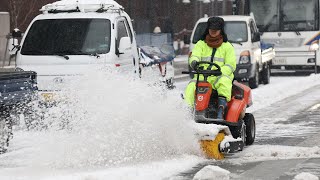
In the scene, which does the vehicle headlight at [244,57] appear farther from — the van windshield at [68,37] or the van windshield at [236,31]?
the van windshield at [68,37]

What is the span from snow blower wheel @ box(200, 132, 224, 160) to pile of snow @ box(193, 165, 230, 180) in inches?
52.6

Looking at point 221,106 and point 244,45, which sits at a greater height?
point 221,106

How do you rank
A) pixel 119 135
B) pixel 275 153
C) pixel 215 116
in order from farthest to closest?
pixel 215 116
pixel 275 153
pixel 119 135

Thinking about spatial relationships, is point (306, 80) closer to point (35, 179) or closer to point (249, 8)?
point (249, 8)

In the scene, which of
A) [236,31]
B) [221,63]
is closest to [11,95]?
[221,63]

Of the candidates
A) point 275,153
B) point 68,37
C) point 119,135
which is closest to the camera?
point 119,135

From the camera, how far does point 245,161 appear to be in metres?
10.0

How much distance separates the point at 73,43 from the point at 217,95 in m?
4.02

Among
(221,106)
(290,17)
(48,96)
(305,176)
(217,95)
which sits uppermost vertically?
(217,95)

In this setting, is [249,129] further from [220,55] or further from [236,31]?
[236,31]

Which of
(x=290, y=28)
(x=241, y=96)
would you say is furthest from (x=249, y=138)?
(x=290, y=28)

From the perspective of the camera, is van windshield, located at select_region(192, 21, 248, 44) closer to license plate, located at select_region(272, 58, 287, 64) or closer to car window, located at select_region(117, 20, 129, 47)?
license plate, located at select_region(272, 58, 287, 64)

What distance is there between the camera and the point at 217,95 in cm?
1084

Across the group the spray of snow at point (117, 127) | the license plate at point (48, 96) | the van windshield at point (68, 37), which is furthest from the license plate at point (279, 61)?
the spray of snow at point (117, 127)
